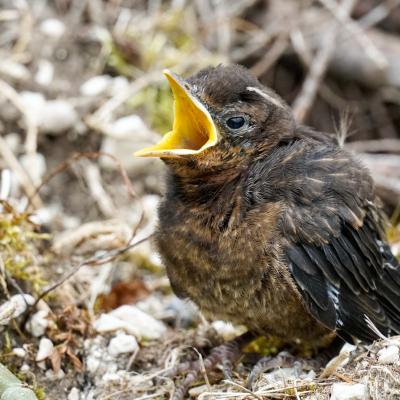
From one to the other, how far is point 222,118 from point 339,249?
636 mm

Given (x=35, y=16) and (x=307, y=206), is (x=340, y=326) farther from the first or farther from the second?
(x=35, y=16)

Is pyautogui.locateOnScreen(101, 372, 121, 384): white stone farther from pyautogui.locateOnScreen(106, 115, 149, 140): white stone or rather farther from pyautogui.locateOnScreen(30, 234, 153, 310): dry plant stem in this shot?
pyautogui.locateOnScreen(106, 115, 149, 140): white stone

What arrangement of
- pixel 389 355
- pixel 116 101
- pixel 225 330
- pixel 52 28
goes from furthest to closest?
pixel 52 28, pixel 116 101, pixel 225 330, pixel 389 355

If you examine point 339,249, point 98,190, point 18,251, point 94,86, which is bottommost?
point 98,190

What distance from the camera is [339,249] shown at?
2766 mm

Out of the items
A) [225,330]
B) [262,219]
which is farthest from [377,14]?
[262,219]

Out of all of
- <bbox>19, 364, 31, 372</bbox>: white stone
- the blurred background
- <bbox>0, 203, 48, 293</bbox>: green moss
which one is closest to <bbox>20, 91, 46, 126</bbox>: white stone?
the blurred background

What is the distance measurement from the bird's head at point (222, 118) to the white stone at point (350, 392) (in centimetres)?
89

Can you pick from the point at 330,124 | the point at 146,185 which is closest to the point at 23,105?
the point at 146,185

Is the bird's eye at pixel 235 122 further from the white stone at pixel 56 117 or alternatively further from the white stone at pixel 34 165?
the white stone at pixel 56 117

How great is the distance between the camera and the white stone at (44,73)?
424cm

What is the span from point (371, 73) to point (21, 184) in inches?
100

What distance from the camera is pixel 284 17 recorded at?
520 cm

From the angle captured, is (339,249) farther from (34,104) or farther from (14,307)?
(34,104)
